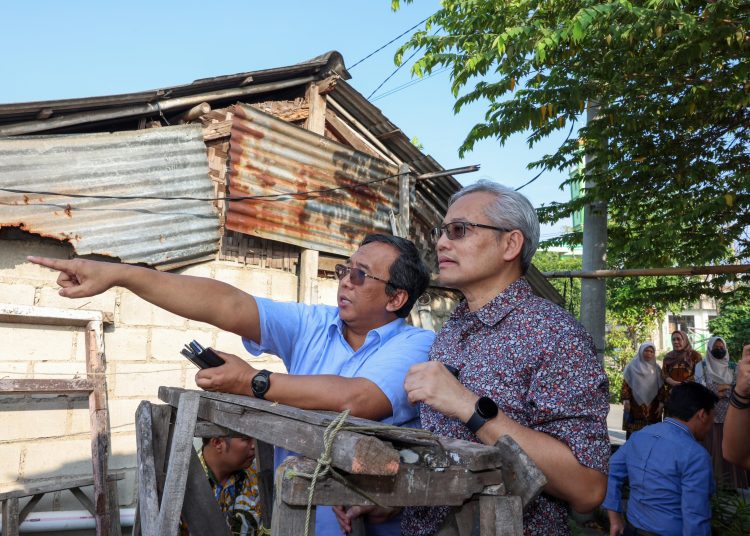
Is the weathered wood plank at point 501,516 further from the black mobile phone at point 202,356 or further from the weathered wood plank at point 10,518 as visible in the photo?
the weathered wood plank at point 10,518

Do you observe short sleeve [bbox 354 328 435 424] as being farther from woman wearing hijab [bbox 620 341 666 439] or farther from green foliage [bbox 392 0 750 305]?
woman wearing hijab [bbox 620 341 666 439]

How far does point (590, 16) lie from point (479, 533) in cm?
435

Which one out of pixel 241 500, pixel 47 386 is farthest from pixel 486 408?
pixel 47 386

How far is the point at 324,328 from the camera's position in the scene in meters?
2.61

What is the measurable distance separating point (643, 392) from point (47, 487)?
703 centimetres

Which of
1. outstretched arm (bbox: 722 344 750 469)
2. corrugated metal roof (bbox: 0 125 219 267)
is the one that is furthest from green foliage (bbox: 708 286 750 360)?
outstretched arm (bbox: 722 344 750 469)

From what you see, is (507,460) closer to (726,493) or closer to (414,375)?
(414,375)

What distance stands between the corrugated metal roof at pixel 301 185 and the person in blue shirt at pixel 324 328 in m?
3.54

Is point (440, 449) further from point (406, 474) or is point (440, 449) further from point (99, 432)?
point (99, 432)

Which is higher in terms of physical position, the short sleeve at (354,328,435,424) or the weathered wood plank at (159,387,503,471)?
the short sleeve at (354,328,435,424)

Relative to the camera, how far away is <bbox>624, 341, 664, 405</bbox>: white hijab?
8344 millimetres

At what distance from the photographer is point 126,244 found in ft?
17.7

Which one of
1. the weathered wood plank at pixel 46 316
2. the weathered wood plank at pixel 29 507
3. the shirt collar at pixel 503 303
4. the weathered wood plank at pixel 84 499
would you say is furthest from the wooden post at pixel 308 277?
the shirt collar at pixel 503 303

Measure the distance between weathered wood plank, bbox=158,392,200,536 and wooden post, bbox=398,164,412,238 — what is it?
5490mm
